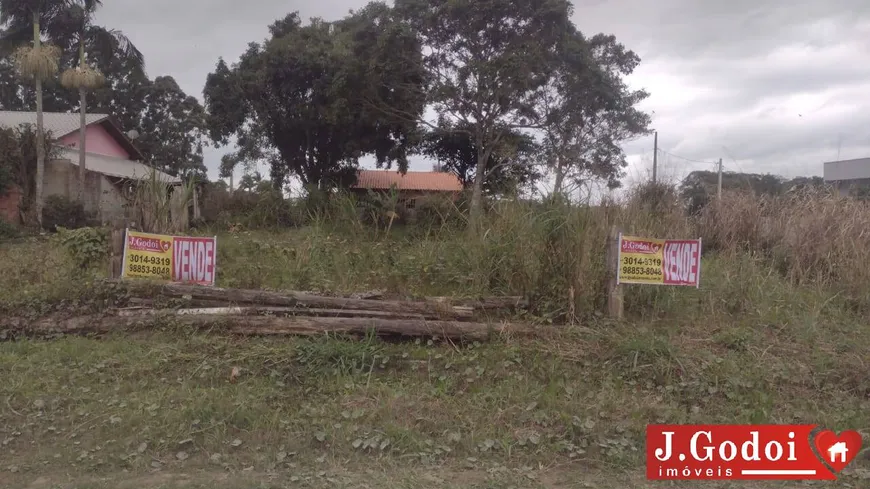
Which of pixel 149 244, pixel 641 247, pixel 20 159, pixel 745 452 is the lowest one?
pixel 745 452

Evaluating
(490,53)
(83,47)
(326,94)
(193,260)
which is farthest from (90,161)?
(193,260)

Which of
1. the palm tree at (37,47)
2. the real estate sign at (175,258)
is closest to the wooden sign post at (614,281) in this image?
the real estate sign at (175,258)

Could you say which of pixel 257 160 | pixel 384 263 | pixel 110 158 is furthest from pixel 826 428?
pixel 110 158

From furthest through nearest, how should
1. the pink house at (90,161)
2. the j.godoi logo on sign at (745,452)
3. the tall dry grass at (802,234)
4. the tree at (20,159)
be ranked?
the pink house at (90,161), the tree at (20,159), the tall dry grass at (802,234), the j.godoi logo on sign at (745,452)

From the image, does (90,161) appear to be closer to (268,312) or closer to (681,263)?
(268,312)

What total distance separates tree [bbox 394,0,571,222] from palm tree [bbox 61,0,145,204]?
36.0 ft

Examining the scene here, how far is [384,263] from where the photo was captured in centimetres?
766

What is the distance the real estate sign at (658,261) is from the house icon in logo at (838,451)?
221 cm

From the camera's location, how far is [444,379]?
5074 mm

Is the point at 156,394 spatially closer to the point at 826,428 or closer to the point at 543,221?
the point at 543,221

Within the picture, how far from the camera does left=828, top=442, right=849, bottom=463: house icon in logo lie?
13.2ft

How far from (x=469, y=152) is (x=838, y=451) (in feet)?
65.2

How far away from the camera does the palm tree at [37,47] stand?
19.5 meters

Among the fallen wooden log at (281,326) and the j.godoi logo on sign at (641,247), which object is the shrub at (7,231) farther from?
the j.godoi logo on sign at (641,247)
